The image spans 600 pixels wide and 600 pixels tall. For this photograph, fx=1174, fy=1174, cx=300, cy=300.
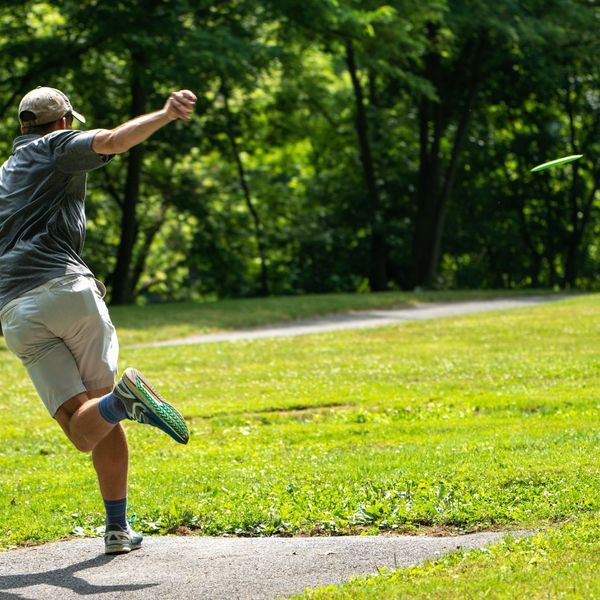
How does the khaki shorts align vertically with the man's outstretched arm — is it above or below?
below

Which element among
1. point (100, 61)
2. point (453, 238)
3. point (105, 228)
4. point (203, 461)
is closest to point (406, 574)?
point (203, 461)

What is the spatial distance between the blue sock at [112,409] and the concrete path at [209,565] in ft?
2.18

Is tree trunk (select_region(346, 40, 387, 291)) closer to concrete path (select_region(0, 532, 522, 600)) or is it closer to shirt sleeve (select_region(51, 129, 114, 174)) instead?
shirt sleeve (select_region(51, 129, 114, 174))

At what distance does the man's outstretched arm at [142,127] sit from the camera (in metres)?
5.00

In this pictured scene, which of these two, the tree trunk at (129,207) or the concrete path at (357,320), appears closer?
the concrete path at (357,320)

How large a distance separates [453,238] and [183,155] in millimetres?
8155

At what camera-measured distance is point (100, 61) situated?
25.4 meters

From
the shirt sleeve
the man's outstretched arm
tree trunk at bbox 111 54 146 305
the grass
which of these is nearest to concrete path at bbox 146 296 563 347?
the grass

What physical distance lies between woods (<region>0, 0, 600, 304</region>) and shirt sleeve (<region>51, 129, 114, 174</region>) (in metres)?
16.6

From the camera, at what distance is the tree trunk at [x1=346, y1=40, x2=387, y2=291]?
29.2m

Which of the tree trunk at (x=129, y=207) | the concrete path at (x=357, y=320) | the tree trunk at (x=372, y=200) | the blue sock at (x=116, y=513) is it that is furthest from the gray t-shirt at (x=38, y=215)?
the tree trunk at (x=372, y=200)

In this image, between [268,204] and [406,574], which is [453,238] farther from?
[406,574]

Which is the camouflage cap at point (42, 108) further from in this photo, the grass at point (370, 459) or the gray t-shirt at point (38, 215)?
the grass at point (370, 459)

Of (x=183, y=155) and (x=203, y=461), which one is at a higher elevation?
Answer: (x=183, y=155)
